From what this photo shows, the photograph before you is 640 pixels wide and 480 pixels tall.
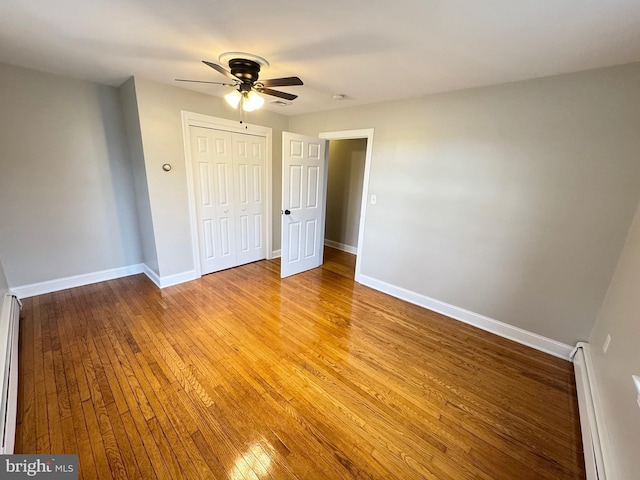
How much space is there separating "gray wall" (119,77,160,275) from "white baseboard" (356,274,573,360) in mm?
2872

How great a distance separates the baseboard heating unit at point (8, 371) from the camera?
136 cm

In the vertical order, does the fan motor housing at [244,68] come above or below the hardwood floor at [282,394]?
above

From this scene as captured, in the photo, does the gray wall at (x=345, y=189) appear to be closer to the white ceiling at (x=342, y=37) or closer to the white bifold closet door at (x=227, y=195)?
the white bifold closet door at (x=227, y=195)

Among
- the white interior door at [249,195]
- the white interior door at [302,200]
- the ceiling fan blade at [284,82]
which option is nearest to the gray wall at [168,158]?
the white interior door at [249,195]

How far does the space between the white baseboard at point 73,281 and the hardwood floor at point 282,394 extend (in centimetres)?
15

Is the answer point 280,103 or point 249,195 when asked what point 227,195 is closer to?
point 249,195

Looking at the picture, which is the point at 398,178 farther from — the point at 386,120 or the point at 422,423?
the point at 422,423

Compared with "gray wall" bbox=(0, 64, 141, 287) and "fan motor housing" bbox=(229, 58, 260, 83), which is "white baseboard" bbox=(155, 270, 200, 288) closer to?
"gray wall" bbox=(0, 64, 141, 287)

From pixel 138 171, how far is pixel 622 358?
4.45 m

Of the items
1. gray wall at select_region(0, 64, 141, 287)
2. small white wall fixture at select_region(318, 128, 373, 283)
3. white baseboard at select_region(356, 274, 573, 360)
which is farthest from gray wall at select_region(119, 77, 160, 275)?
white baseboard at select_region(356, 274, 573, 360)

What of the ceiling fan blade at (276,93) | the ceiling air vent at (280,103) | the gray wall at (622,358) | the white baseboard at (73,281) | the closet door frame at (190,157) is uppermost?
the ceiling air vent at (280,103)

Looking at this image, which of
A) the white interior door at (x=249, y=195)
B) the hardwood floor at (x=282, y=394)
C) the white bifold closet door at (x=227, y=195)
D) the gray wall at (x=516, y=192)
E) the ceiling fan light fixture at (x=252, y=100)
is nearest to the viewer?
the hardwood floor at (x=282, y=394)

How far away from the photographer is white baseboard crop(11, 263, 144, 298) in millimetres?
2860

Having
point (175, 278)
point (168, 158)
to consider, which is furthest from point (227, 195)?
point (175, 278)
